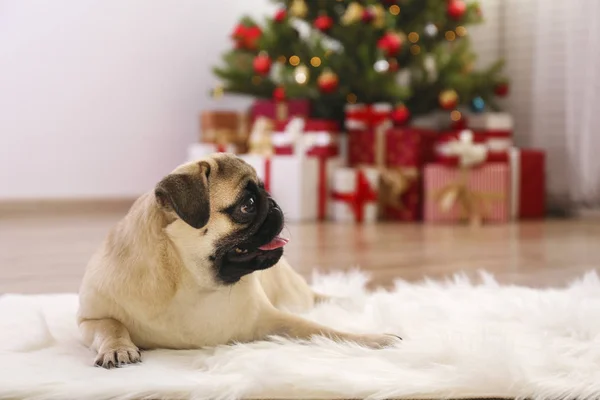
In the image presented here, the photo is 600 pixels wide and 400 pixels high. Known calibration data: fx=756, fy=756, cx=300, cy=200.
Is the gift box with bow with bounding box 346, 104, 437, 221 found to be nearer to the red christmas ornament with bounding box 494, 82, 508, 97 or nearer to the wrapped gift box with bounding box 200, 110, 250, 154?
the red christmas ornament with bounding box 494, 82, 508, 97

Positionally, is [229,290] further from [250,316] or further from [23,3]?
[23,3]

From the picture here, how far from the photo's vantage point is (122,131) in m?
4.03

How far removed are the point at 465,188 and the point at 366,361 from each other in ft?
8.30

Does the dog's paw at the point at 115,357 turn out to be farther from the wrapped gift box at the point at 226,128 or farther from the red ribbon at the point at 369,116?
the wrapped gift box at the point at 226,128

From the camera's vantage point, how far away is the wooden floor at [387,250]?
6.41ft

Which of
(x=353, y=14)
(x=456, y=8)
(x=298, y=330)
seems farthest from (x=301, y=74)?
(x=298, y=330)

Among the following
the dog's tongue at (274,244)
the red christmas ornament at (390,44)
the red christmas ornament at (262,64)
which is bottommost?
the dog's tongue at (274,244)

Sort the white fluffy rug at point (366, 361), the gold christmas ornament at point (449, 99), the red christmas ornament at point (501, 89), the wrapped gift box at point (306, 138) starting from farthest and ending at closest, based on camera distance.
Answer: the red christmas ornament at point (501, 89) < the gold christmas ornament at point (449, 99) < the wrapped gift box at point (306, 138) < the white fluffy rug at point (366, 361)

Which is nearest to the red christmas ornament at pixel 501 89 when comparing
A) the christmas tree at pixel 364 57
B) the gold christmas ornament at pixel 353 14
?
the christmas tree at pixel 364 57

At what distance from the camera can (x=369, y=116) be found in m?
3.54

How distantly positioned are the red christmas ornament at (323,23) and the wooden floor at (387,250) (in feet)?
3.15

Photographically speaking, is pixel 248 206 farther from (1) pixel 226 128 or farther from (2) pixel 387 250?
(1) pixel 226 128

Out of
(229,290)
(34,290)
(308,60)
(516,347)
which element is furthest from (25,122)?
(516,347)

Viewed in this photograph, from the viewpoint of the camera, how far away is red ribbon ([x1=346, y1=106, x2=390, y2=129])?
3.54 m
